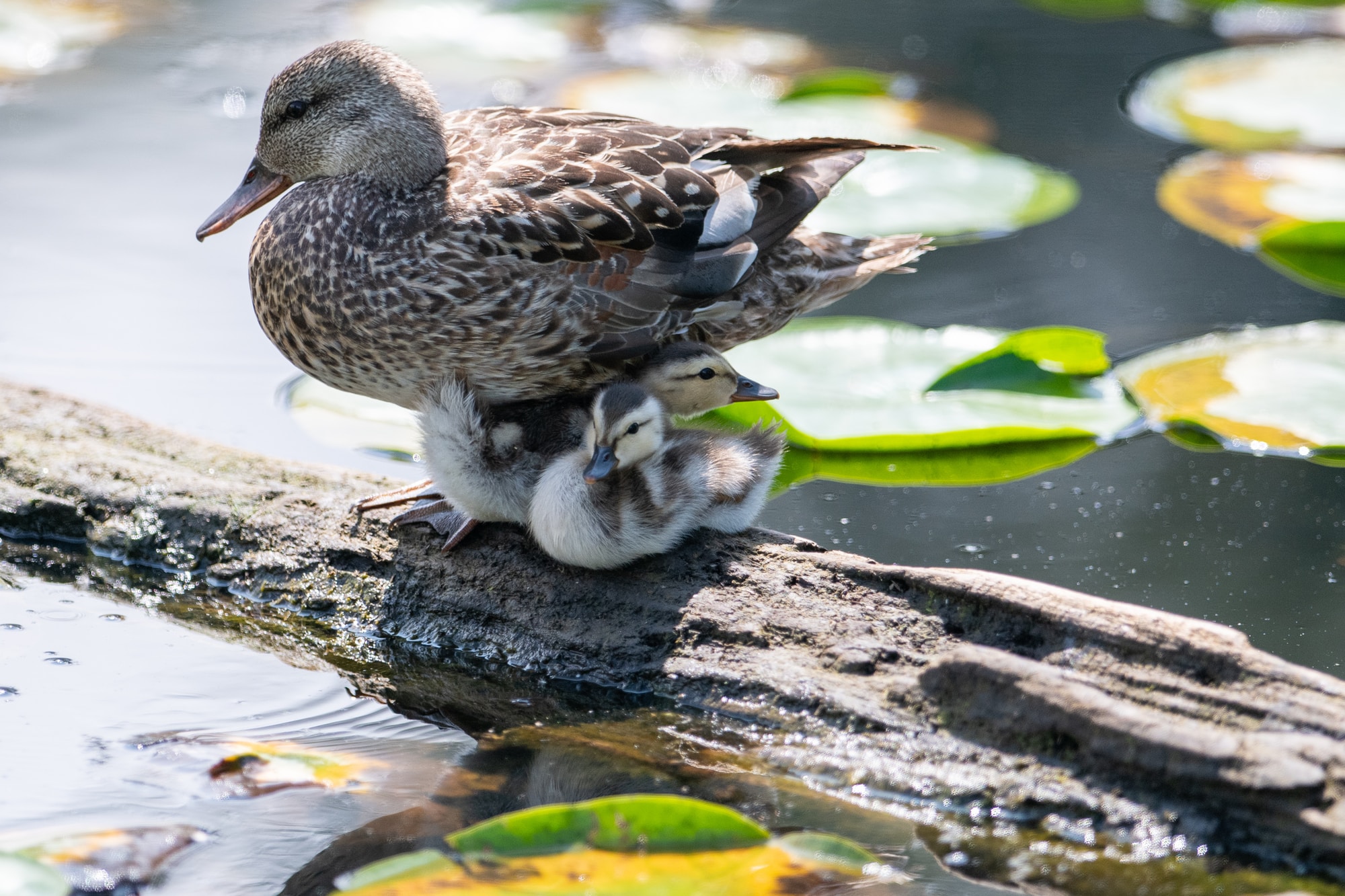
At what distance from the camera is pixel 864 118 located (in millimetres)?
6086

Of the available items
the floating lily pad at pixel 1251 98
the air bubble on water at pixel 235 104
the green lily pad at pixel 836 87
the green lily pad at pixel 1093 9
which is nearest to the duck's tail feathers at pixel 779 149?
the green lily pad at pixel 836 87

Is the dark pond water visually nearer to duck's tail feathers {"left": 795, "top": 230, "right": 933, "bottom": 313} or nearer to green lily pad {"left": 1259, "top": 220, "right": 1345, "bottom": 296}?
green lily pad {"left": 1259, "top": 220, "right": 1345, "bottom": 296}

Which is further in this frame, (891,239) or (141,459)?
(891,239)

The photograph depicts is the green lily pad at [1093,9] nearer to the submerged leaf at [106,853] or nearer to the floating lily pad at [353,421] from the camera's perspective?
the floating lily pad at [353,421]

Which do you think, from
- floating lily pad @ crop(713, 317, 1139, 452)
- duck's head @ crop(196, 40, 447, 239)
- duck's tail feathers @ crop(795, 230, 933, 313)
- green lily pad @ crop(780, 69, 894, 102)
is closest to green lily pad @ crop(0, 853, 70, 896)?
duck's head @ crop(196, 40, 447, 239)

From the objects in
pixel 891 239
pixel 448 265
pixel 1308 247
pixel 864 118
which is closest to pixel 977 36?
pixel 864 118

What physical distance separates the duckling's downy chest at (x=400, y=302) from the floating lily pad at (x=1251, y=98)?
3.97 metres

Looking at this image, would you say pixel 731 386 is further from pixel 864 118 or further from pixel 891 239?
pixel 864 118

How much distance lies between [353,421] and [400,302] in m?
1.01

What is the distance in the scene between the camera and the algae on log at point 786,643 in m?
2.32

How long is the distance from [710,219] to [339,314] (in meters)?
0.92

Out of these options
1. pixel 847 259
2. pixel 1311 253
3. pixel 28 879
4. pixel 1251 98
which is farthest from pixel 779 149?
pixel 1251 98

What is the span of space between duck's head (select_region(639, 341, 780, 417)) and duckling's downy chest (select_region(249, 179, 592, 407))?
0.18 metres

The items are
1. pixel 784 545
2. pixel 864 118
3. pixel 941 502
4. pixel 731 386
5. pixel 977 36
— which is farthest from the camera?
pixel 977 36
